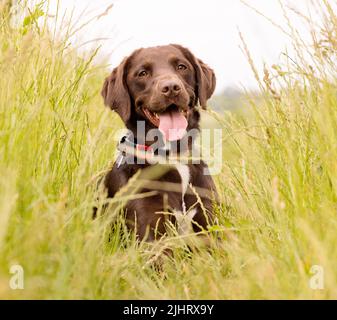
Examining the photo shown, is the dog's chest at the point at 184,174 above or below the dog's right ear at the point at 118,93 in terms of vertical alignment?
below

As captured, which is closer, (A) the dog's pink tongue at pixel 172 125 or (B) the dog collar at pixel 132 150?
(B) the dog collar at pixel 132 150

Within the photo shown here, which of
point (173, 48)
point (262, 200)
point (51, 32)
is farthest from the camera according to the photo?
point (173, 48)

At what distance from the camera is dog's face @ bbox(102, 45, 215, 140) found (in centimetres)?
438

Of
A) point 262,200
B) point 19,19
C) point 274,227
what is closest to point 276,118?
point 262,200

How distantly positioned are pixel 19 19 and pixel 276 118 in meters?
1.98

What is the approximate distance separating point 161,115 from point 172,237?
4.80 ft

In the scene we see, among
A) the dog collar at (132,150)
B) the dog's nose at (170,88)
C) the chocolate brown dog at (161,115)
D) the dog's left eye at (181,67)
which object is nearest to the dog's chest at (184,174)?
the chocolate brown dog at (161,115)

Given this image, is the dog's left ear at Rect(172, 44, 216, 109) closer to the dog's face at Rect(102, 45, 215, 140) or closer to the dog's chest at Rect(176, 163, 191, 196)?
the dog's face at Rect(102, 45, 215, 140)

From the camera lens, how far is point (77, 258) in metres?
2.44

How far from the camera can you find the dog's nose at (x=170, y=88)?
169 inches

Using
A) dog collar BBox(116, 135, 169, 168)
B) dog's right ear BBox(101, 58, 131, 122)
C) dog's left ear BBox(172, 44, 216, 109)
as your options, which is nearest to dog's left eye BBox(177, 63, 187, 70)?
dog's left ear BBox(172, 44, 216, 109)

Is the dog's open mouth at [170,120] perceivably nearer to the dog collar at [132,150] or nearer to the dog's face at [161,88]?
the dog's face at [161,88]

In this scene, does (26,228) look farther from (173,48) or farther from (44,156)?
(173,48)
